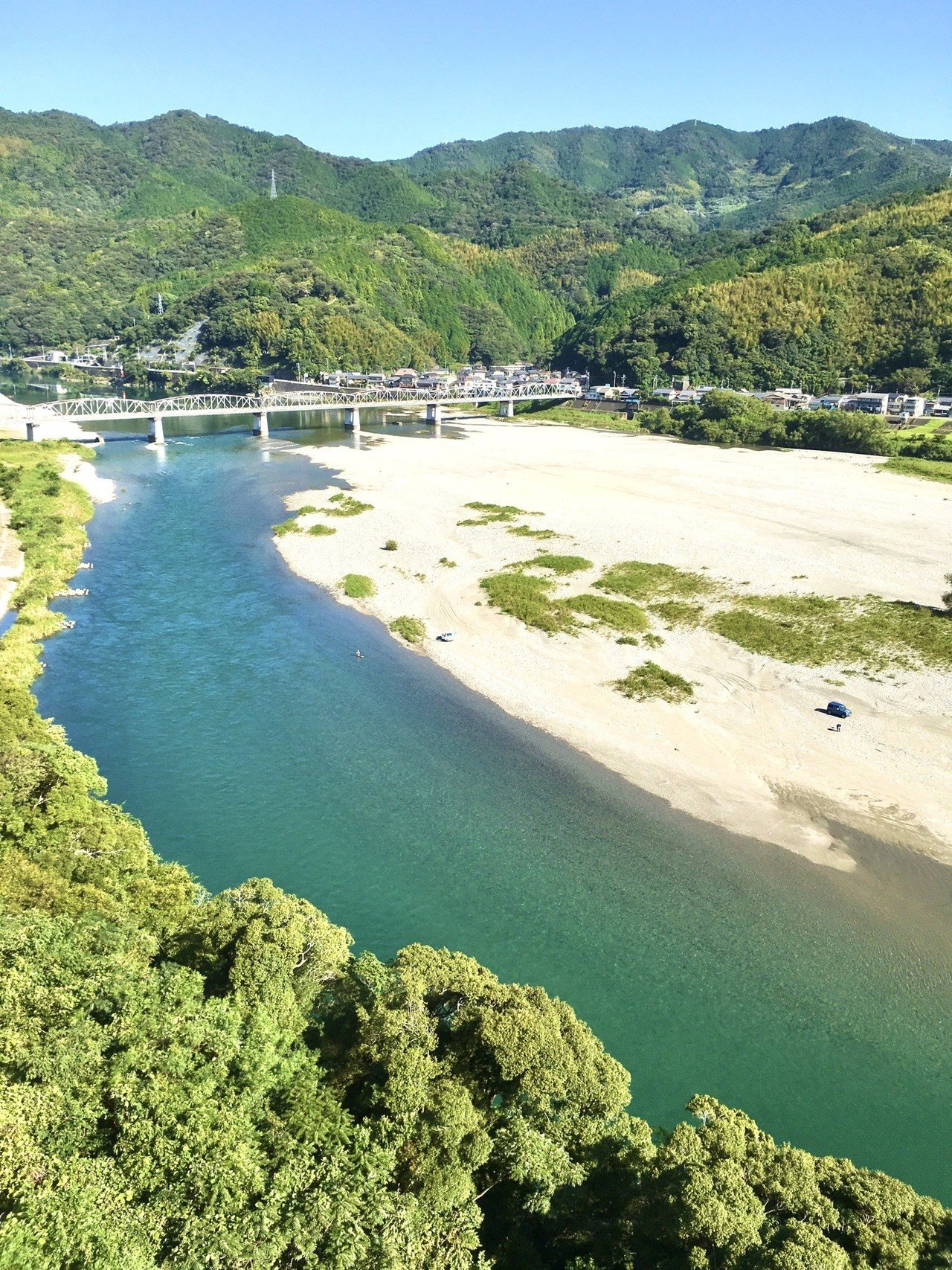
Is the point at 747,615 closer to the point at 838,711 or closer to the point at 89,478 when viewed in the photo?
the point at 838,711

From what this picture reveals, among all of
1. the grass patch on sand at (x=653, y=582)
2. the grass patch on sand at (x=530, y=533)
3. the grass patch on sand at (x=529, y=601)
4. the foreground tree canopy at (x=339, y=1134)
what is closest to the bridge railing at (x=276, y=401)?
the grass patch on sand at (x=530, y=533)

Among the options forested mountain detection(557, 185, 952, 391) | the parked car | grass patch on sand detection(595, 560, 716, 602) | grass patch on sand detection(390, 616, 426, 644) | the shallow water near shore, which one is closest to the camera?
the shallow water near shore

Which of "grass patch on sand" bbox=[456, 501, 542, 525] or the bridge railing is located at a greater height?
the bridge railing

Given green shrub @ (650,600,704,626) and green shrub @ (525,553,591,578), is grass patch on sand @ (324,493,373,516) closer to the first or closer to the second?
green shrub @ (525,553,591,578)

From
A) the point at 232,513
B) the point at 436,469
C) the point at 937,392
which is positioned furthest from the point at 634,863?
the point at 937,392

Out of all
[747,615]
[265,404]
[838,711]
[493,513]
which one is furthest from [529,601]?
[265,404]

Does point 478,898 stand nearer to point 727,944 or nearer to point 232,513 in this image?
point 727,944

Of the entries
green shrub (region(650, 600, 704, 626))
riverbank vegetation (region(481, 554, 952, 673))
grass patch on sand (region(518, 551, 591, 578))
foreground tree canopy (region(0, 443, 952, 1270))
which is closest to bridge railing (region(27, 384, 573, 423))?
grass patch on sand (region(518, 551, 591, 578))
